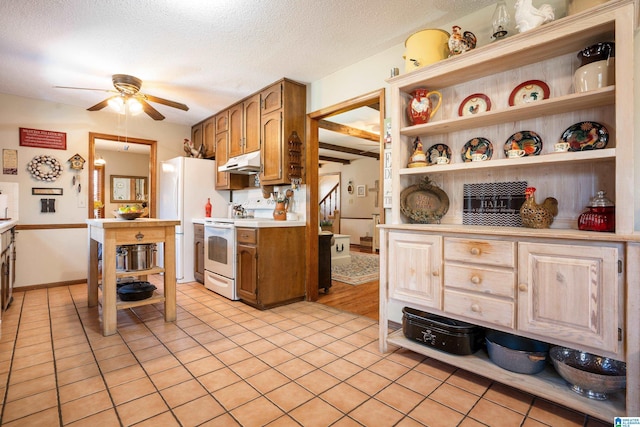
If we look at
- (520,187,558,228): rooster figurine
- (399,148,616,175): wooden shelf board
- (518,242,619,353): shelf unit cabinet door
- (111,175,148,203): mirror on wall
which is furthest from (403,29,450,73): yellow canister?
(111,175,148,203): mirror on wall

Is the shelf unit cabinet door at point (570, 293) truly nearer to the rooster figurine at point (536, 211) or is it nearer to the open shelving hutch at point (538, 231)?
the open shelving hutch at point (538, 231)

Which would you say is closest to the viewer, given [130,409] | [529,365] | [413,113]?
[130,409]

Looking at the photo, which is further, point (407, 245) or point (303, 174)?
point (303, 174)

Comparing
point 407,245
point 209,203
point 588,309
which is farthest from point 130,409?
point 209,203

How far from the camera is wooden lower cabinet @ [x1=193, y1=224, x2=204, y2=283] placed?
4.07 m

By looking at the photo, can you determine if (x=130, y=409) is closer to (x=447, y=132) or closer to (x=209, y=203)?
(x=447, y=132)

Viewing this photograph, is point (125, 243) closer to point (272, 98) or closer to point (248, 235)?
point (248, 235)

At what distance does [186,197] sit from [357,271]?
111 inches

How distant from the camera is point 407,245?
2.04m

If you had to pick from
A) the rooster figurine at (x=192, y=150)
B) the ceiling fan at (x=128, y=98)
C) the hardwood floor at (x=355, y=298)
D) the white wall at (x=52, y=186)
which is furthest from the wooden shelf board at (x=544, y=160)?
the white wall at (x=52, y=186)

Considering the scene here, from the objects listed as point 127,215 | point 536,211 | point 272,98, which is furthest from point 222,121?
point 536,211

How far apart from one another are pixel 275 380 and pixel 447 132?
2057mm

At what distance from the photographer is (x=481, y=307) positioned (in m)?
1.73

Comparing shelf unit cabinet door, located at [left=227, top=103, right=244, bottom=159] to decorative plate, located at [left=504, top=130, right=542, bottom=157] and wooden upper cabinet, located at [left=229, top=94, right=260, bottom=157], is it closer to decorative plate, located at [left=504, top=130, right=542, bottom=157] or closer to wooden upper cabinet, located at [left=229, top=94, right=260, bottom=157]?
wooden upper cabinet, located at [left=229, top=94, right=260, bottom=157]
